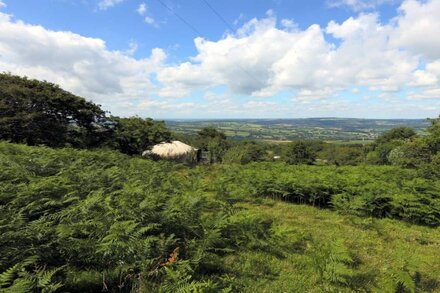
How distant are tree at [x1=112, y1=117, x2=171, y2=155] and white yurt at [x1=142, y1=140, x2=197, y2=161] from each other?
569 mm

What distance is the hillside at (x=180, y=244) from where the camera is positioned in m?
4.21

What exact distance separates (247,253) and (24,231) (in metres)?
3.65

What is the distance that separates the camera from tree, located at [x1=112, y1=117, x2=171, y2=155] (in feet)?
91.2

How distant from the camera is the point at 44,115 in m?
23.9

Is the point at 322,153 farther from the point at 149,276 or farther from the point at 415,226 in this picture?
the point at 149,276

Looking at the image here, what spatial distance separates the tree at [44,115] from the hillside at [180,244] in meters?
15.9

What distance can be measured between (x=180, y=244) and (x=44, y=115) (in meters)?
22.8

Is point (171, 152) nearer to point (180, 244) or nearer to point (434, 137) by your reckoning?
point (434, 137)

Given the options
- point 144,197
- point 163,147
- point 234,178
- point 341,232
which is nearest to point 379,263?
point 341,232

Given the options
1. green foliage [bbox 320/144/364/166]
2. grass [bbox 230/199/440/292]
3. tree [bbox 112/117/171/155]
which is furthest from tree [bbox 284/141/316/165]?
grass [bbox 230/199/440/292]

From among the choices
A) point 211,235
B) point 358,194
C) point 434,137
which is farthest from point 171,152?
point 211,235

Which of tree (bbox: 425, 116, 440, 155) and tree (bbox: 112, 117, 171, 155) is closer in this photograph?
tree (bbox: 425, 116, 440, 155)

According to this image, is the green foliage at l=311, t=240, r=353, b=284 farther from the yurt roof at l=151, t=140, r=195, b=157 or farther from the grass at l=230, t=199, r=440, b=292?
the yurt roof at l=151, t=140, r=195, b=157

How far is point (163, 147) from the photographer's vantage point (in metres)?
28.9
